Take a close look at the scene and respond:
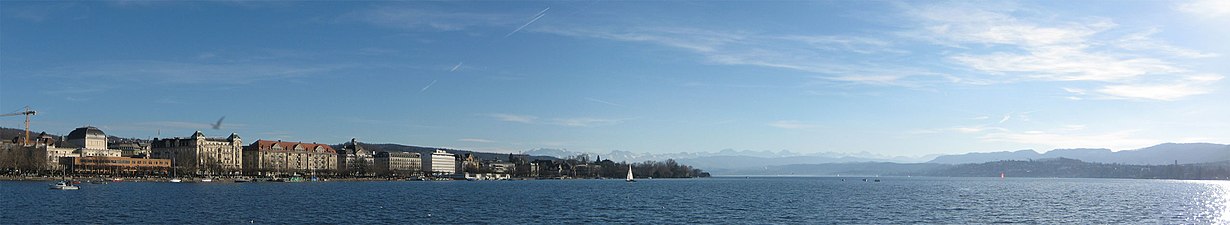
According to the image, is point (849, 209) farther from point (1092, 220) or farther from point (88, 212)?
point (88, 212)

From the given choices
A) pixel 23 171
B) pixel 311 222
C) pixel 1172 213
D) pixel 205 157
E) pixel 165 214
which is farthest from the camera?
pixel 205 157

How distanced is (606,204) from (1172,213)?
35.5 meters

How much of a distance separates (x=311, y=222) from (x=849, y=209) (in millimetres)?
33147

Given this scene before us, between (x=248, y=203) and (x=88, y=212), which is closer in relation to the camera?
(x=88, y=212)

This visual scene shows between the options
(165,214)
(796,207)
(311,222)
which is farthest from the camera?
(796,207)

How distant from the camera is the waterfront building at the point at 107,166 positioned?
17600cm

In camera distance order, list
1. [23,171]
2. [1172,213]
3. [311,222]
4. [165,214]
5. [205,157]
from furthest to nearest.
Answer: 1. [205,157]
2. [23,171]
3. [1172,213]
4. [165,214]
5. [311,222]

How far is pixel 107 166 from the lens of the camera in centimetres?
17875

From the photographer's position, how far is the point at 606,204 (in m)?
73.6

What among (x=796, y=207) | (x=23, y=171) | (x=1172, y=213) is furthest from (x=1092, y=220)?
(x=23, y=171)

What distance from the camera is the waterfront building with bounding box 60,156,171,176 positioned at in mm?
176000

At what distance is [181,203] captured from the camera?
71.1 m

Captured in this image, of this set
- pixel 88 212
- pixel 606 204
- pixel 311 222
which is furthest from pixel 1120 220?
pixel 88 212

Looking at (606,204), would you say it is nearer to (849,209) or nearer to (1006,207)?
(849,209)
